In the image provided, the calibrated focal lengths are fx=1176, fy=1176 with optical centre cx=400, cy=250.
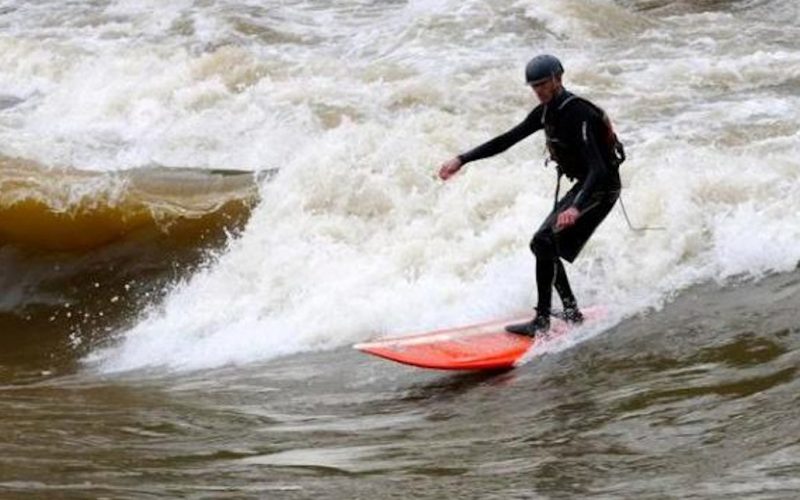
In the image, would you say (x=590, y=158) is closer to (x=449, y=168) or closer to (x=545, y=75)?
(x=545, y=75)

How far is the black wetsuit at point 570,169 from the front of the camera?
252 inches

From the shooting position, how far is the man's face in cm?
635

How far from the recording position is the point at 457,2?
1850cm

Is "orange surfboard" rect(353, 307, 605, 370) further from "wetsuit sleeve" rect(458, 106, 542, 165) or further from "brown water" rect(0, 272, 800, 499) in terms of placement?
"wetsuit sleeve" rect(458, 106, 542, 165)

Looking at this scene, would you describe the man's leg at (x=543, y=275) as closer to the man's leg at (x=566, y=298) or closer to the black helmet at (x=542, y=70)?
the man's leg at (x=566, y=298)

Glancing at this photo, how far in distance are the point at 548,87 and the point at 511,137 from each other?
0.50 m

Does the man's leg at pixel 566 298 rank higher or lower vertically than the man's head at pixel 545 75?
lower

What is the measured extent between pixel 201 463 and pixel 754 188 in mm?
5237

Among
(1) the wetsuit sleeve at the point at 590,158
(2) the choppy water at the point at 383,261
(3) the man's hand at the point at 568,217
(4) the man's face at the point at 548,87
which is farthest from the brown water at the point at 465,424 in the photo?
(4) the man's face at the point at 548,87

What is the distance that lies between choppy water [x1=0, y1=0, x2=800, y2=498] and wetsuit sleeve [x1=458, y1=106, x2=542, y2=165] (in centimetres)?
119

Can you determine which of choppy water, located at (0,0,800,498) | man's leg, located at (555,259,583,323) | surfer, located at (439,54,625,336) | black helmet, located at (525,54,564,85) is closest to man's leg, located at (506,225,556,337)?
surfer, located at (439,54,625,336)

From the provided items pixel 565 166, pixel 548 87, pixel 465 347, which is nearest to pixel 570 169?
pixel 565 166

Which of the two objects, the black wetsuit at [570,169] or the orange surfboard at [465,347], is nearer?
the orange surfboard at [465,347]

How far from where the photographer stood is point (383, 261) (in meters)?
8.79
